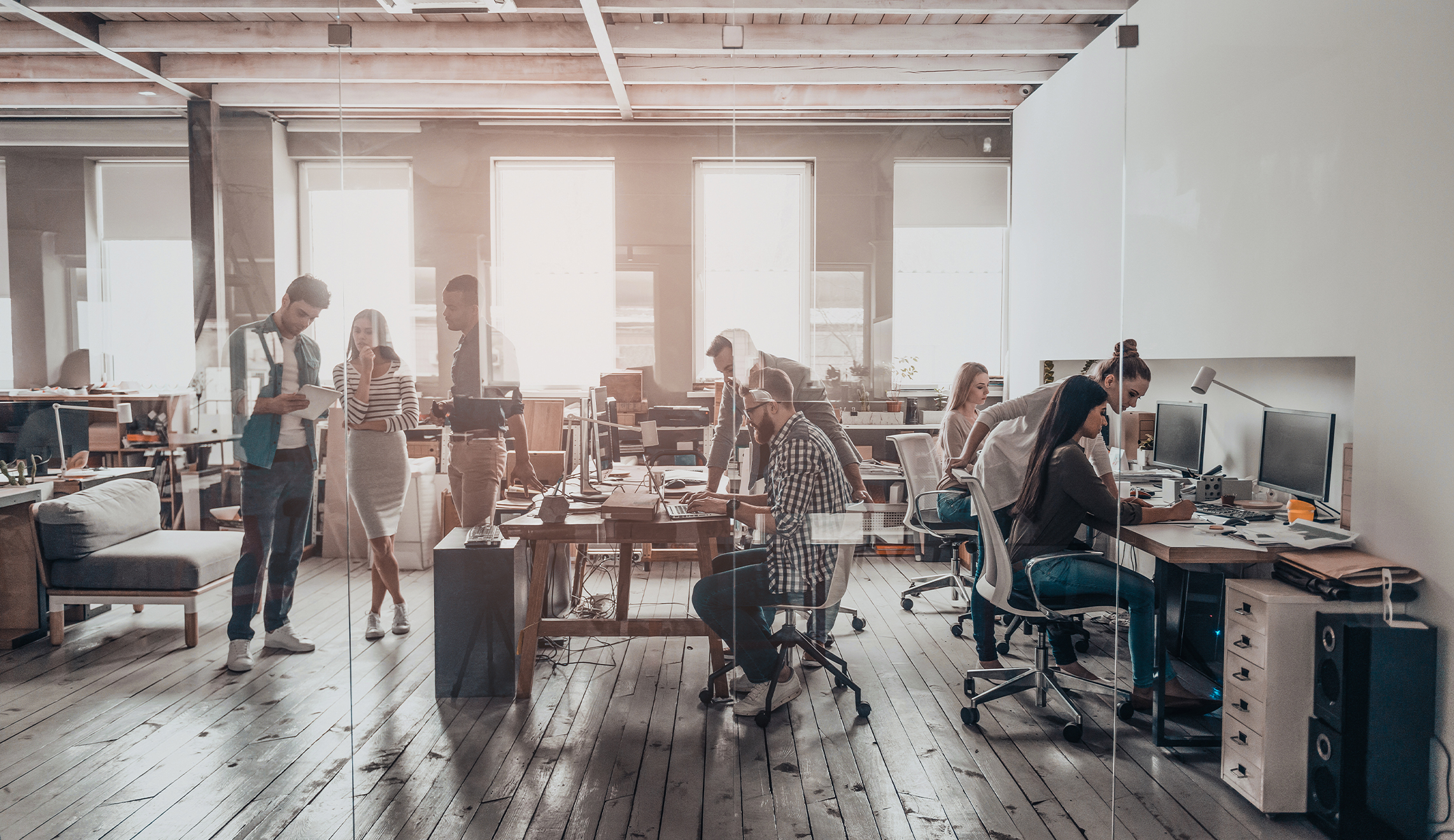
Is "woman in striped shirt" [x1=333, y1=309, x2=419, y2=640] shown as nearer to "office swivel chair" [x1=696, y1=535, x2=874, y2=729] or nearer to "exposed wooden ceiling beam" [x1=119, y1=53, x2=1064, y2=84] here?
"exposed wooden ceiling beam" [x1=119, y1=53, x2=1064, y2=84]

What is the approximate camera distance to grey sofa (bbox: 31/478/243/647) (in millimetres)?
2654

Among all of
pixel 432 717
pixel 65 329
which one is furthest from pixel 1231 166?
pixel 65 329

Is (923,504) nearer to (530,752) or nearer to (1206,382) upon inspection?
→ (1206,382)

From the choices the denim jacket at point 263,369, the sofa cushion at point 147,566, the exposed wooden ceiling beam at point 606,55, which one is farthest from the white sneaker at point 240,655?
the exposed wooden ceiling beam at point 606,55

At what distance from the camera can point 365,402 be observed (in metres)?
2.62

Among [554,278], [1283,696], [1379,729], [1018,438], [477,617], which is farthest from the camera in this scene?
[477,617]

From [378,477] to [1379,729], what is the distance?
355cm

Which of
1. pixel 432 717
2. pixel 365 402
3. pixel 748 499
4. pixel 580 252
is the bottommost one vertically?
pixel 432 717

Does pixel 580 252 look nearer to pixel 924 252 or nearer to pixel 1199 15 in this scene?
pixel 924 252

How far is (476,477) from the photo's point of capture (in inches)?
107

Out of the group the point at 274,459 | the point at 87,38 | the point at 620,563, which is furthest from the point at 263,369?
the point at 620,563

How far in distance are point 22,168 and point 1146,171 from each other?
437 cm

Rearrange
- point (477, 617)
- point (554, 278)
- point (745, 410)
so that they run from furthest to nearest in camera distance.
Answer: point (477, 617) < point (745, 410) < point (554, 278)

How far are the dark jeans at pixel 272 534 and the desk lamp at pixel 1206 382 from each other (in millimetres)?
3484
